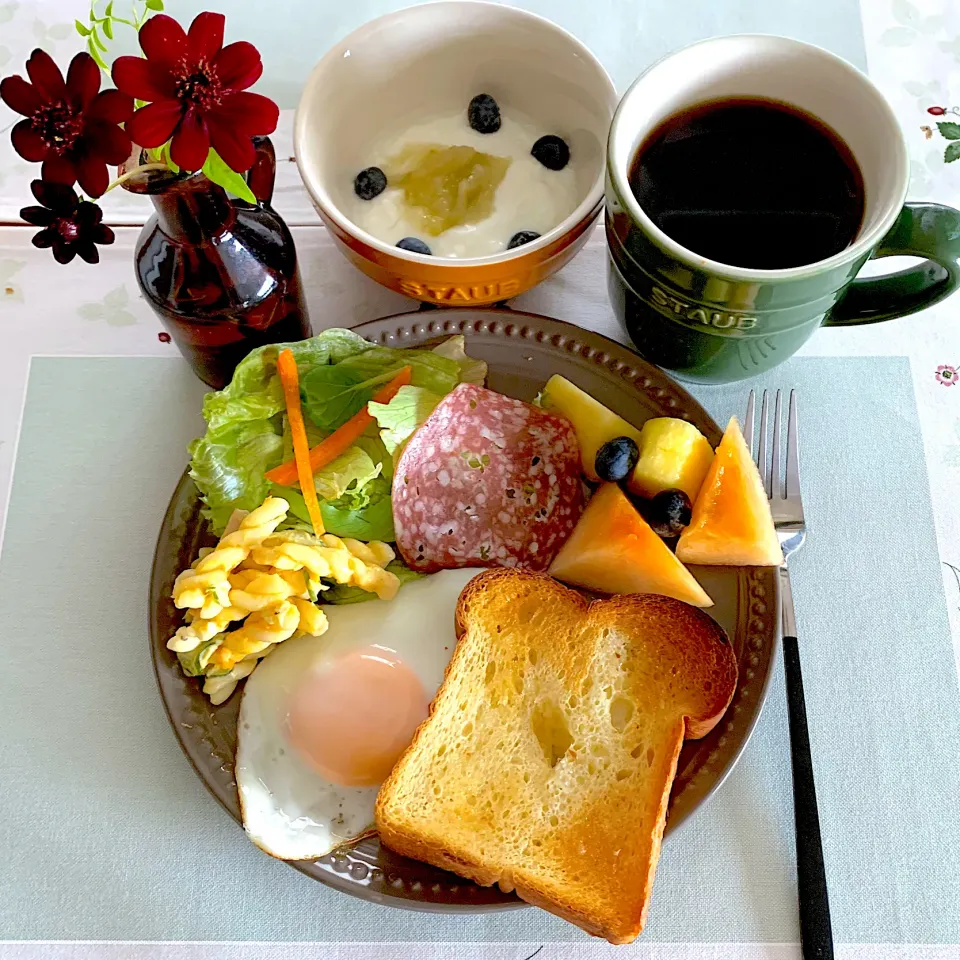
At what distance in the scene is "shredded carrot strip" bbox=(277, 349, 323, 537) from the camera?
122 centimetres

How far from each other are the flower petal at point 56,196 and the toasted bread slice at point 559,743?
616mm

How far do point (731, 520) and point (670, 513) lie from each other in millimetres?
74

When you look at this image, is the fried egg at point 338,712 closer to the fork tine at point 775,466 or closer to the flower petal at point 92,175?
the fork tine at point 775,466

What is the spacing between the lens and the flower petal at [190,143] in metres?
0.81

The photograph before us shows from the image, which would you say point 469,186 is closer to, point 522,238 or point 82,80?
point 522,238

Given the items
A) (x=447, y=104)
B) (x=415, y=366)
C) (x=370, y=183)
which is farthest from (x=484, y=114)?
(x=415, y=366)

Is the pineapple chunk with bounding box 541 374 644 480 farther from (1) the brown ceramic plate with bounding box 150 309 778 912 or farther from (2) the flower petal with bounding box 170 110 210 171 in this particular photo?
(2) the flower petal with bounding box 170 110 210 171

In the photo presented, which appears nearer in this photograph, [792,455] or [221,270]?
[221,270]

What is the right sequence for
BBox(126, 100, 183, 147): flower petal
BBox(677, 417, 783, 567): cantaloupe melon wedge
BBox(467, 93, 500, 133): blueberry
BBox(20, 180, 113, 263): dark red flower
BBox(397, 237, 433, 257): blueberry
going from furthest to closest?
1. BBox(467, 93, 500, 133): blueberry
2. BBox(397, 237, 433, 257): blueberry
3. BBox(677, 417, 783, 567): cantaloupe melon wedge
4. BBox(20, 180, 113, 263): dark red flower
5. BBox(126, 100, 183, 147): flower petal

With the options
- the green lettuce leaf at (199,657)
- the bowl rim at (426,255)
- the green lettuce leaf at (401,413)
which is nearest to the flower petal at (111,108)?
the bowl rim at (426,255)

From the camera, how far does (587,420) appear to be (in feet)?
4.08

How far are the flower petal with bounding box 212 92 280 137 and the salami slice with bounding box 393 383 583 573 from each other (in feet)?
1.56

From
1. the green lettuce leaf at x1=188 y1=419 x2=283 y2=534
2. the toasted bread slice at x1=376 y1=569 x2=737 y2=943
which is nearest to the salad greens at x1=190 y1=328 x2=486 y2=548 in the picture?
the green lettuce leaf at x1=188 y1=419 x2=283 y2=534

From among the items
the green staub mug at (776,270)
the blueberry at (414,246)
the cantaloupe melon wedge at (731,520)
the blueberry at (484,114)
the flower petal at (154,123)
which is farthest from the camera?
the blueberry at (484,114)
